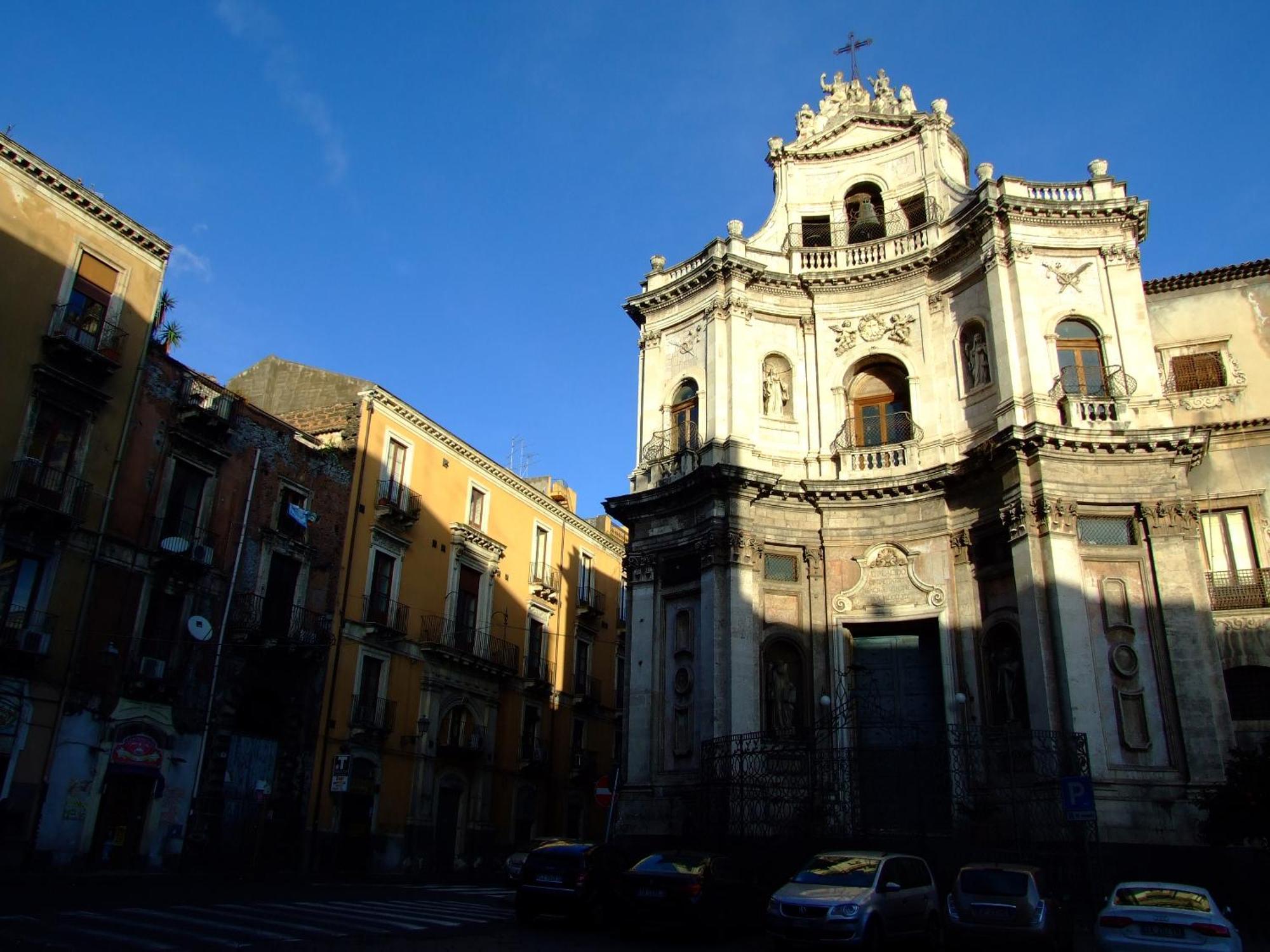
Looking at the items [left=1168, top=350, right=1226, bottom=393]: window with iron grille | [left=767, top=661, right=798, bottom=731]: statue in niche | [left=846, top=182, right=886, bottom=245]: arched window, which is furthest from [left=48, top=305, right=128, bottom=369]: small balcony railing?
[left=1168, top=350, right=1226, bottom=393]: window with iron grille

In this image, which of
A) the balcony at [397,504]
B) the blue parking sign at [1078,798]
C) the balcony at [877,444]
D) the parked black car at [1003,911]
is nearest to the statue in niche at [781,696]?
the balcony at [877,444]

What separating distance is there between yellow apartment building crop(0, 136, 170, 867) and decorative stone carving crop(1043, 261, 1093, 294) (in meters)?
22.8

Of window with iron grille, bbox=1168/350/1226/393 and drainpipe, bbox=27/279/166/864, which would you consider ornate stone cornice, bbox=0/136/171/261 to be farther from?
window with iron grille, bbox=1168/350/1226/393

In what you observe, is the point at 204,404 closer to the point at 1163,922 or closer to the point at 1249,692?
the point at 1163,922

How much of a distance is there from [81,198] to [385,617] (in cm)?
1453

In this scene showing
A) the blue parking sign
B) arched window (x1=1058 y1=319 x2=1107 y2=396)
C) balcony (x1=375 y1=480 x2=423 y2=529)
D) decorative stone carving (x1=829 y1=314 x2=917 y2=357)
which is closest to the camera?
the blue parking sign

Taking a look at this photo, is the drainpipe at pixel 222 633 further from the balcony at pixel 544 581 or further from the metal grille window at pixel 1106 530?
the metal grille window at pixel 1106 530

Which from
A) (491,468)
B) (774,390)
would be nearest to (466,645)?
(491,468)

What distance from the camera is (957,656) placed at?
2245 cm

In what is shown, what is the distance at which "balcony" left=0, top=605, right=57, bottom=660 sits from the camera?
67.8 feet

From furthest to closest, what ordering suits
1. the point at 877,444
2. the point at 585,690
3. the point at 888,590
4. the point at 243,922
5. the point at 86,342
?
the point at 585,690, the point at 877,444, the point at 888,590, the point at 86,342, the point at 243,922

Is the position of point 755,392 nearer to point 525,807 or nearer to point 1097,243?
point 1097,243

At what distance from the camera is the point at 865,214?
28.2 metres

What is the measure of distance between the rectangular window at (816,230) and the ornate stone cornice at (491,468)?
14.4 meters
